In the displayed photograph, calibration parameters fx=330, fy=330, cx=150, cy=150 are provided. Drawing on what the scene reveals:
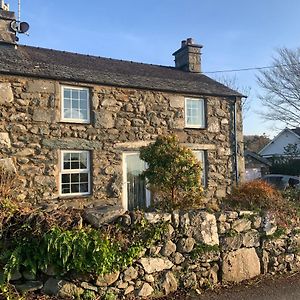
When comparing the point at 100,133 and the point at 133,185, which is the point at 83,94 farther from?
the point at 133,185

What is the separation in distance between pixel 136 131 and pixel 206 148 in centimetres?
297

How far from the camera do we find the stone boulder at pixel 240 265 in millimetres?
6070

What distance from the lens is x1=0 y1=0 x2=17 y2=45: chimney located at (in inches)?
455

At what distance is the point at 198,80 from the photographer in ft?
47.9

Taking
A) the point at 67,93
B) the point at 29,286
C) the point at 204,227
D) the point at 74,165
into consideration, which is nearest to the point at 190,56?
the point at 67,93

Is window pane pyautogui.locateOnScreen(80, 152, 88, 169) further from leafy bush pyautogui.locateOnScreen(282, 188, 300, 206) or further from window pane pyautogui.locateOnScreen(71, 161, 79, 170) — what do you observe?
leafy bush pyautogui.locateOnScreen(282, 188, 300, 206)

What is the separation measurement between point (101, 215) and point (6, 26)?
9.32 metres

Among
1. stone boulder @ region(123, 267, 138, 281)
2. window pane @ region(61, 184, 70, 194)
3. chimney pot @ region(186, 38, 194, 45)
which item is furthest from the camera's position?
chimney pot @ region(186, 38, 194, 45)

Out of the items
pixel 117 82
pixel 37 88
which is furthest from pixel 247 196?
pixel 37 88

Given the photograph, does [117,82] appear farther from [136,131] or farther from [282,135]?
[282,135]

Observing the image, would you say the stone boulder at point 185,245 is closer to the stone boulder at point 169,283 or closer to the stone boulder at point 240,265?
the stone boulder at point 169,283

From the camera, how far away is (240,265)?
622cm

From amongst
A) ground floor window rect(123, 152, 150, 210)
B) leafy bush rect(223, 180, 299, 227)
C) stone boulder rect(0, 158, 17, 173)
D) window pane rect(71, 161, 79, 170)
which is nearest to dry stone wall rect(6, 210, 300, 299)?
leafy bush rect(223, 180, 299, 227)

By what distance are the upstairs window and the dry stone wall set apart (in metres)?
6.18
